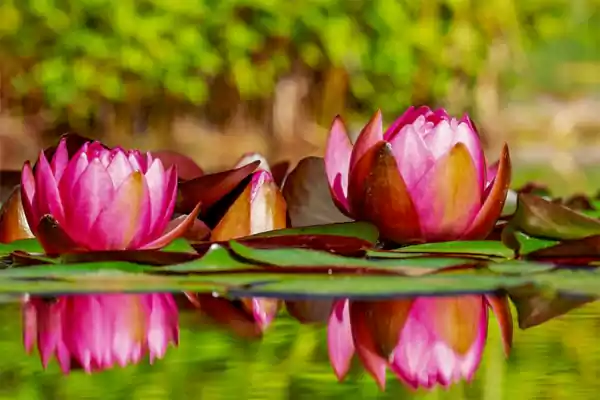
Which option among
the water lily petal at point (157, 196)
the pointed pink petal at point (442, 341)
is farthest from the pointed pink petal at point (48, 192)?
the pointed pink petal at point (442, 341)

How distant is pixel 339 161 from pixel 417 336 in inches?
21.9

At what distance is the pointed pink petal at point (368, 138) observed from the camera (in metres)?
1.58

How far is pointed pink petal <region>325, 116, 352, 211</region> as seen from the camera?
5.39 ft

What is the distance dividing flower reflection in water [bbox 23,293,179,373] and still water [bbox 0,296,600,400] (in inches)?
0.8

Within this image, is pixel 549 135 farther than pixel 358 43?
Yes

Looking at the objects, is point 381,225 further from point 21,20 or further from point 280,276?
point 21,20

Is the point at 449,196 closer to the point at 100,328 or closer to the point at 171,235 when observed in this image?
the point at 171,235

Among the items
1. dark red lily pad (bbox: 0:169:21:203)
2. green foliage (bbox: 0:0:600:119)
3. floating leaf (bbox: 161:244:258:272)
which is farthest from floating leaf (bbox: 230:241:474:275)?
green foliage (bbox: 0:0:600:119)

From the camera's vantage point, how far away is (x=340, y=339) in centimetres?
111

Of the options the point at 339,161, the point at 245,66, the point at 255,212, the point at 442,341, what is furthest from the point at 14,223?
the point at 245,66

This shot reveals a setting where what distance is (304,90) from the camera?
201 inches

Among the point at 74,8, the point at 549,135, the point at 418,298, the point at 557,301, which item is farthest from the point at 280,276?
the point at 549,135

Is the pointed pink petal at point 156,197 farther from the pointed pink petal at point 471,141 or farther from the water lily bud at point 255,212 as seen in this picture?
the pointed pink petal at point 471,141

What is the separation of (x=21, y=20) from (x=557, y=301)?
3851 mm
